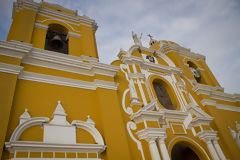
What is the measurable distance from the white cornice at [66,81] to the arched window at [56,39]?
2.16 meters

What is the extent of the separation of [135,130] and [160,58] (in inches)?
224

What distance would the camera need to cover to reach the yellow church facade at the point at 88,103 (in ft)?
15.0

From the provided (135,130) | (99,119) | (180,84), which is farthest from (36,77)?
(180,84)

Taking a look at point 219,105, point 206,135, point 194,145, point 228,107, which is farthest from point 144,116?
point 228,107

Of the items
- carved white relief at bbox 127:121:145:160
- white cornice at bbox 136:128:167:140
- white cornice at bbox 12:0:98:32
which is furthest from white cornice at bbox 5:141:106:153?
white cornice at bbox 12:0:98:32

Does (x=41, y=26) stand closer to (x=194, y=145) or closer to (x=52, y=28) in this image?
(x=52, y=28)

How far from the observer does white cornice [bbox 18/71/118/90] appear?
5.48m

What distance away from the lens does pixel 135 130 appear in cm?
614

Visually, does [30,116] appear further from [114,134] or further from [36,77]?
[114,134]

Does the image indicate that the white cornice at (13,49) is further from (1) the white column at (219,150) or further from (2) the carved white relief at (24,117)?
(1) the white column at (219,150)

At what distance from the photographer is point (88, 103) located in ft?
19.2

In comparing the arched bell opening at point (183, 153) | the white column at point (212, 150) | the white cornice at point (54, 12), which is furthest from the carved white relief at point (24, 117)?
the white column at point (212, 150)

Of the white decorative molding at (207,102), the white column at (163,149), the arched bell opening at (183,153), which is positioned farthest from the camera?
the white decorative molding at (207,102)

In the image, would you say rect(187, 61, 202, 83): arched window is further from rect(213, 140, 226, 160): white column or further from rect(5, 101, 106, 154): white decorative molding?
rect(5, 101, 106, 154): white decorative molding
